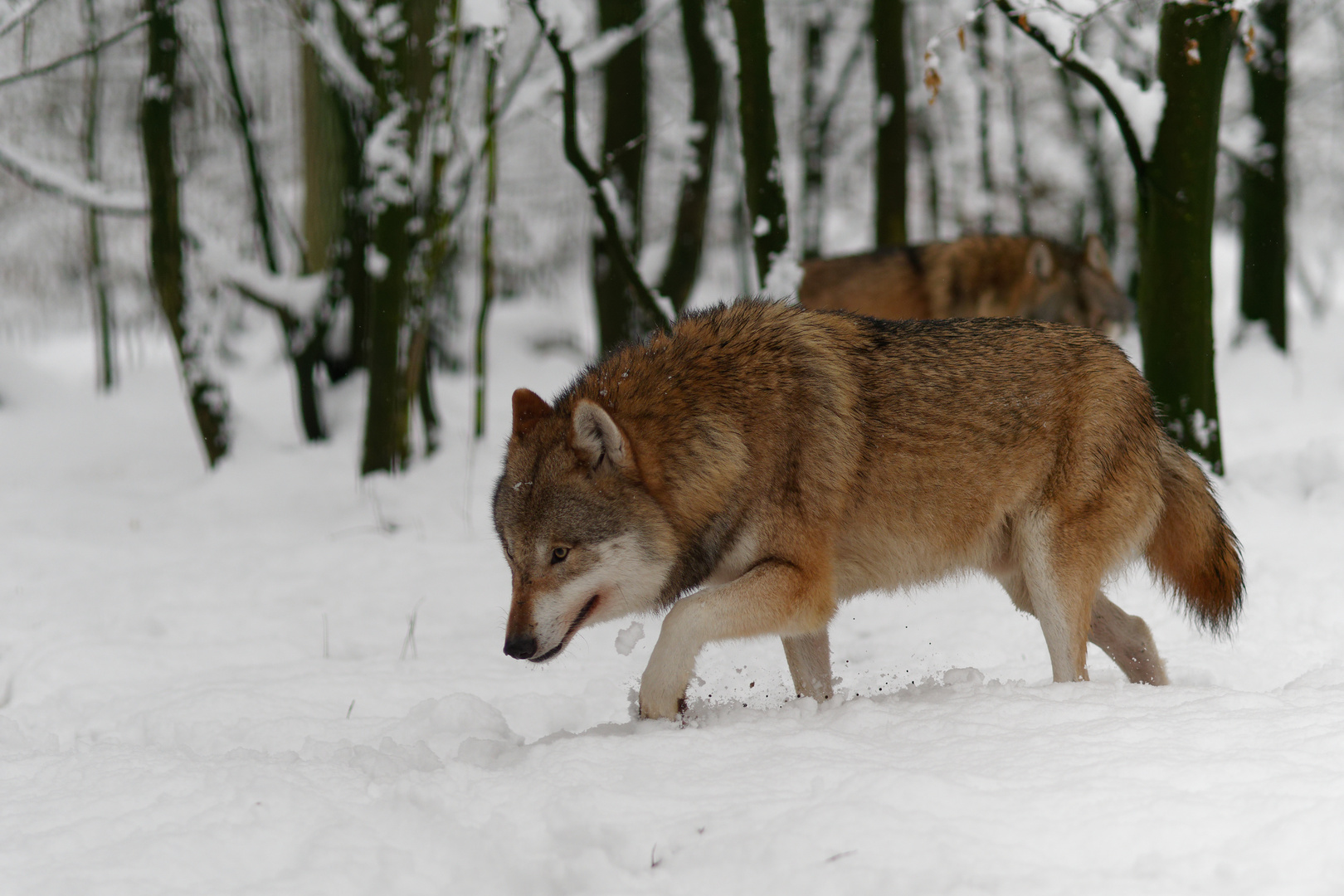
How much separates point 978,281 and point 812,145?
28.8 feet

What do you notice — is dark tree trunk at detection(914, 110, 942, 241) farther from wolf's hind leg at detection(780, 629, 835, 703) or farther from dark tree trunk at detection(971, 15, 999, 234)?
wolf's hind leg at detection(780, 629, 835, 703)

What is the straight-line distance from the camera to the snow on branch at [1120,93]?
5.84 m

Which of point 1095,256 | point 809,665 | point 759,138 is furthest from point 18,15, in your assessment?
point 1095,256

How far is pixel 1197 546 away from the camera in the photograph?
170 inches

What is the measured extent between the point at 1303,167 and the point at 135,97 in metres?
23.6

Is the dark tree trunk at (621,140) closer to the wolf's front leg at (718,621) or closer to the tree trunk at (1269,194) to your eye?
the tree trunk at (1269,194)

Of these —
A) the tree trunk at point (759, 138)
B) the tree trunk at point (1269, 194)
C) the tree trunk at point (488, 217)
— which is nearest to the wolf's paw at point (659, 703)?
the tree trunk at point (759, 138)

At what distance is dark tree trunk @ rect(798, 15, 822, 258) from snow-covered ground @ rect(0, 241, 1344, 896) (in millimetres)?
10110

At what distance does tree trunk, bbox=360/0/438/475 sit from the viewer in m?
8.48

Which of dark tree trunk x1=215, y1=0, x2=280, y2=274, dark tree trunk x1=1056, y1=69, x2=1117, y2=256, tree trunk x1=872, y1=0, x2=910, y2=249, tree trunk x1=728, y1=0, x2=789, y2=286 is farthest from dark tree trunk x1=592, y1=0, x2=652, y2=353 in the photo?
dark tree trunk x1=1056, y1=69, x2=1117, y2=256

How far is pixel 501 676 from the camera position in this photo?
5141mm

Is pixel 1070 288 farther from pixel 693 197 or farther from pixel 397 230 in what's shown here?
pixel 397 230

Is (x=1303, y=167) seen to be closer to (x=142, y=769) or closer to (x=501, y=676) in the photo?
(x=501, y=676)

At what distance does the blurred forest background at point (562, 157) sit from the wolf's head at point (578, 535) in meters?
2.36
